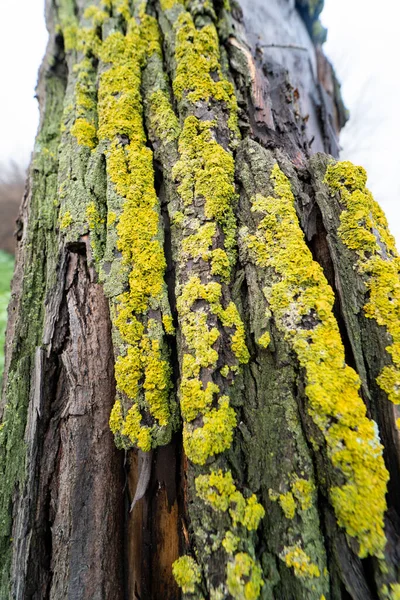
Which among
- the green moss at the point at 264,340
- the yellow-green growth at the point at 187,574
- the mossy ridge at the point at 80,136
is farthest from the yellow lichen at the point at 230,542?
the mossy ridge at the point at 80,136

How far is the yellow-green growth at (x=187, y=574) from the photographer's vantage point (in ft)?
4.01

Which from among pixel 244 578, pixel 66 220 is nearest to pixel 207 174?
pixel 66 220

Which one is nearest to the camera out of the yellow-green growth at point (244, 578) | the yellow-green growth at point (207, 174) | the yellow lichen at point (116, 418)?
the yellow-green growth at point (244, 578)

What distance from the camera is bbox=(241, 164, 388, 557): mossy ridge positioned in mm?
1173

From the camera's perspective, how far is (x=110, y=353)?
1674mm

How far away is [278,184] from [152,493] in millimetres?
1572

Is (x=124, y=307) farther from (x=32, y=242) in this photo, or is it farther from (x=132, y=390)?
(x=32, y=242)

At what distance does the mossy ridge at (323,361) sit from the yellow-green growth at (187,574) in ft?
1.84

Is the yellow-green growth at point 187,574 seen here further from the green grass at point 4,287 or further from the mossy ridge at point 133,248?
the green grass at point 4,287

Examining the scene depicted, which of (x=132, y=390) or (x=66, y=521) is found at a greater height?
(x=132, y=390)

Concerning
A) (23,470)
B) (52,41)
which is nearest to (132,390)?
(23,470)

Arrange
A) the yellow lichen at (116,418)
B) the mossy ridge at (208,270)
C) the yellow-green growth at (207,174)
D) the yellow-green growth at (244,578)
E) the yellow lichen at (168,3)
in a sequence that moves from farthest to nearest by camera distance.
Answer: the yellow lichen at (168,3)
the yellow-green growth at (207,174)
the yellow lichen at (116,418)
the mossy ridge at (208,270)
the yellow-green growth at (244,578)

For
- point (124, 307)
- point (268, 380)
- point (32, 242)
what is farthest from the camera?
point (32, 242)

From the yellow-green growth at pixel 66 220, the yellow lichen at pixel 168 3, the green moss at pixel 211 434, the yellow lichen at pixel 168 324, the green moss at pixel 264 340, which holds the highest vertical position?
the yellow lichen at pixel 168 3
